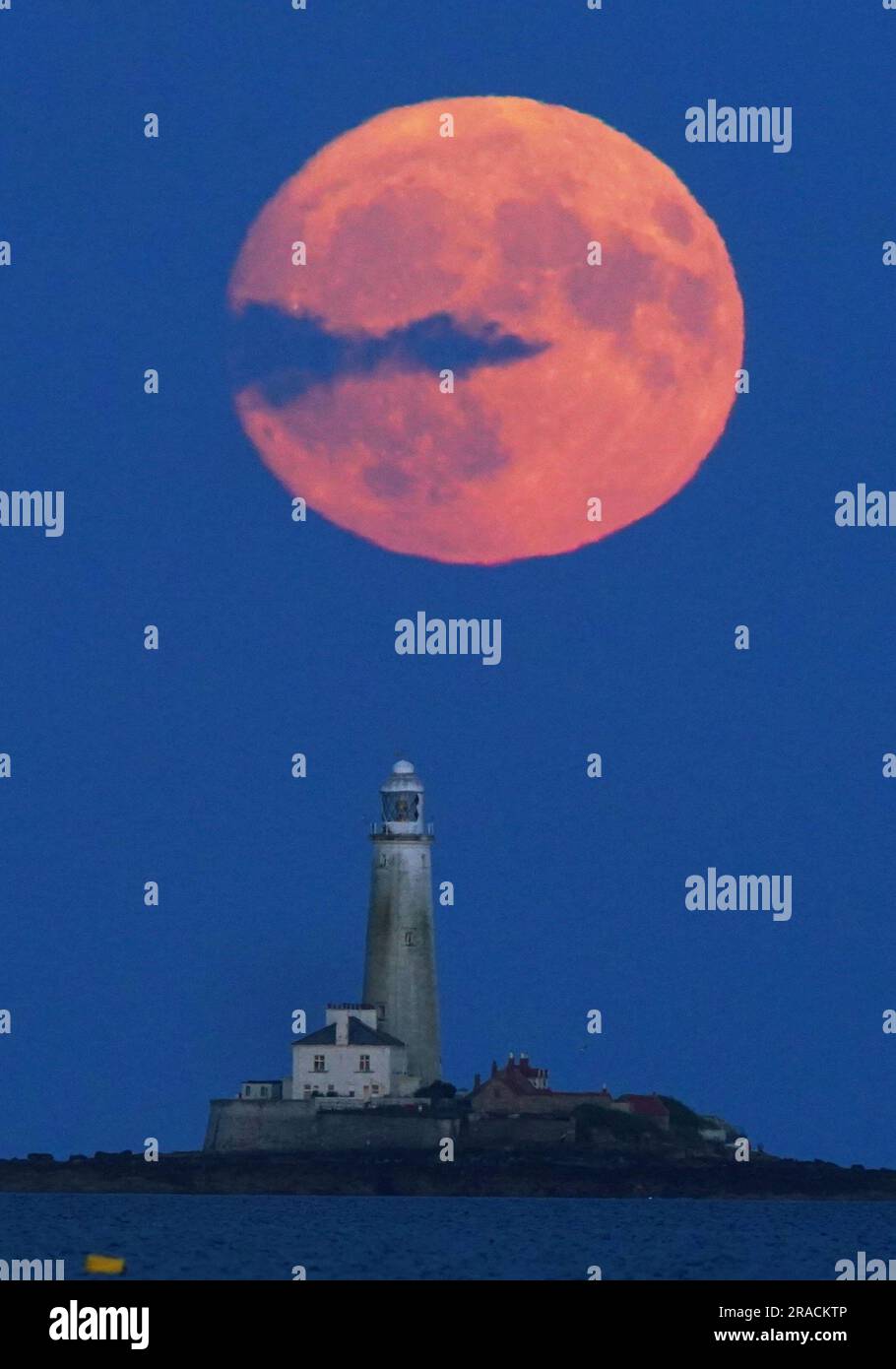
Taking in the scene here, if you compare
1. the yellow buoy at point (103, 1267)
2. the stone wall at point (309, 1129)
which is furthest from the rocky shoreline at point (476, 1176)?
the yellow buoy at point (103, 1267)

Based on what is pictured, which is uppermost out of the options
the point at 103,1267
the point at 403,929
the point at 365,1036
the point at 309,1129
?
the point at 403,929

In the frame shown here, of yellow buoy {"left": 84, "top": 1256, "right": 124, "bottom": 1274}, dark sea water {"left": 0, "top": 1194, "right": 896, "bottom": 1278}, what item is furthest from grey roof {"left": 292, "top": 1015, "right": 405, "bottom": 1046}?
yellow buoy {"left": 84, "top": 1256, "right": 124, "bottom": 1274}

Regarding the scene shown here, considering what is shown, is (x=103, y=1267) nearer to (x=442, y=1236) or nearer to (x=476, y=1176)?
→ (x=442, y=1236)

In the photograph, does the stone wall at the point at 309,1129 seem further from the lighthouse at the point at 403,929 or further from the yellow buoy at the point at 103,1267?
the yellow buoy at the point at 103,1267

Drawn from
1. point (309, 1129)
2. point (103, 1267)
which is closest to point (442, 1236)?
point (103, 1267)
